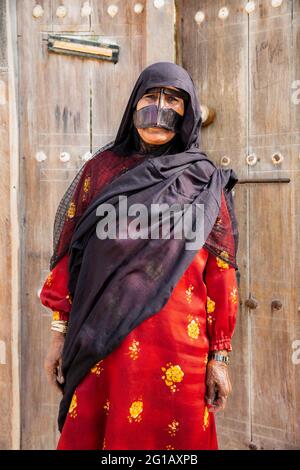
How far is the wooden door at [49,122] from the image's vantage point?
2.07m

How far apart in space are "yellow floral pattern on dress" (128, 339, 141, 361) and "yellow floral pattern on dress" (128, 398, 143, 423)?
138mm

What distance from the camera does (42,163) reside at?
210 centimetres

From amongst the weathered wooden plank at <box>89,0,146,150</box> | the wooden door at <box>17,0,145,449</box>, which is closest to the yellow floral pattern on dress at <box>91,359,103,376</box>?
the wooden door at <box>17,0,145,449</box>

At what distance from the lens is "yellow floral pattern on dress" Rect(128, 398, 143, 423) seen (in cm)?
142

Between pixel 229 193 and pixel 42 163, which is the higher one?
pixel 42 163

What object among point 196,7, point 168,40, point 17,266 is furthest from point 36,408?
point 196,7

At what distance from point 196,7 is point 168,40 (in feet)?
0.73

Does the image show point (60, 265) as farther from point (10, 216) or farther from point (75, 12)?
point (75, 12)

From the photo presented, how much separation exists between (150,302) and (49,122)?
109 cm

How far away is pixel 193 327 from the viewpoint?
1.50 metres

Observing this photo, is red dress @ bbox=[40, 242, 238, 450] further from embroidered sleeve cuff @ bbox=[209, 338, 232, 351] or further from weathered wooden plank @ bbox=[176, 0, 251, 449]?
weathered wooden plank @ bbox=[176, 0, 251, 449]

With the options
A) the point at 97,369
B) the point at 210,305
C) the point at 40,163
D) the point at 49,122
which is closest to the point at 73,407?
the point at 97,369

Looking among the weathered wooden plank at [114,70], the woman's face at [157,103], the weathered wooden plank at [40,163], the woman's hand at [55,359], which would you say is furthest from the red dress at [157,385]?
the weathered wooden plank at [114,70]

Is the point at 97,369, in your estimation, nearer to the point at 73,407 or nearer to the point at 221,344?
the point at 73,407
